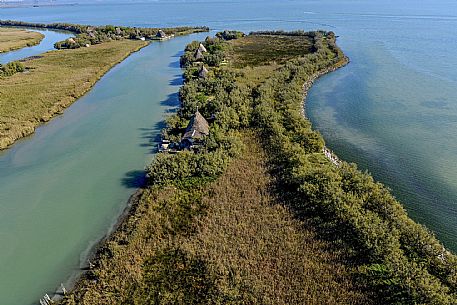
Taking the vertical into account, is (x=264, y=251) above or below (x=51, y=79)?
below

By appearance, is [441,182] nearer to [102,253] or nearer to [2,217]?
[102,253]

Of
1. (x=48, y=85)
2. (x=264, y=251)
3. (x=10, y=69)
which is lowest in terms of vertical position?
(x=264, y=251)

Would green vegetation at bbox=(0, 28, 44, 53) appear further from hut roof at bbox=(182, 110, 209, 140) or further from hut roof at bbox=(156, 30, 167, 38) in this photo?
hut roof at bbox=(182, 110, 209, 140)

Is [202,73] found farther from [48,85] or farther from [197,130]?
[48,85]

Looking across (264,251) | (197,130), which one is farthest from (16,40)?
(264,251)

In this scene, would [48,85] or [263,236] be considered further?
[48,85]
